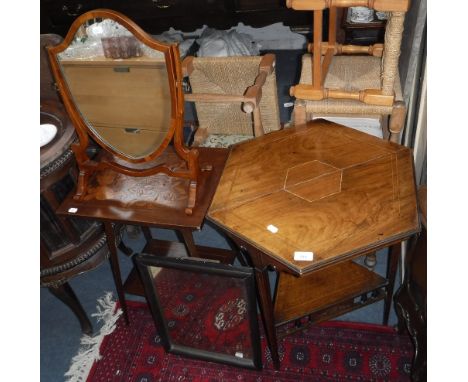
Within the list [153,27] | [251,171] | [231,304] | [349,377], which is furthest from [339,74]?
[153,27]

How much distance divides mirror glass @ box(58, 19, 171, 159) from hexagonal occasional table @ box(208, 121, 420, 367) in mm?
368

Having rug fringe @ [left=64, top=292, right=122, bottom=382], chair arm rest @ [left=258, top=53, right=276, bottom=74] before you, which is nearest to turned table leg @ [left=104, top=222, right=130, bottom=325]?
rug fringe @ [left=64, top=292, right=122, bottom=382]

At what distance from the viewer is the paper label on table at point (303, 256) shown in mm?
1367

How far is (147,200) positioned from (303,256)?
2.41 feet

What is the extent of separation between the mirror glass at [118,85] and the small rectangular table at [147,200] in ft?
0.52

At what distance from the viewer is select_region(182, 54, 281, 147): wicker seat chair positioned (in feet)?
6.73

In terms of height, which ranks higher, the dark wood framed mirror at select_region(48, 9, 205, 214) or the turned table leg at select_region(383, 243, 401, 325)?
the dark wood framed mirror at select_region(48, 9, 205, 214)

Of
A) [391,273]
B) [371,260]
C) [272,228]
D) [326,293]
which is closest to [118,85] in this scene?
[272,228]

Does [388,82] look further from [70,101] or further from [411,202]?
[70,101]

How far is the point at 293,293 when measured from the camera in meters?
2.06

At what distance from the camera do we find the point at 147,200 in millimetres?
1812

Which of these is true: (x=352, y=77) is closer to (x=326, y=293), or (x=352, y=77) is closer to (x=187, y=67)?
(x=187, y=67)

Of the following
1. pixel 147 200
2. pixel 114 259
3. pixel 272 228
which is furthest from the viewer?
pixel 114 259

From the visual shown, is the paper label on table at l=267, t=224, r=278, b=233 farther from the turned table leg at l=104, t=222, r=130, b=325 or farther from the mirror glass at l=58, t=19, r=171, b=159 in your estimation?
the turned table leg at l=104, t=222, r=130, b=325
